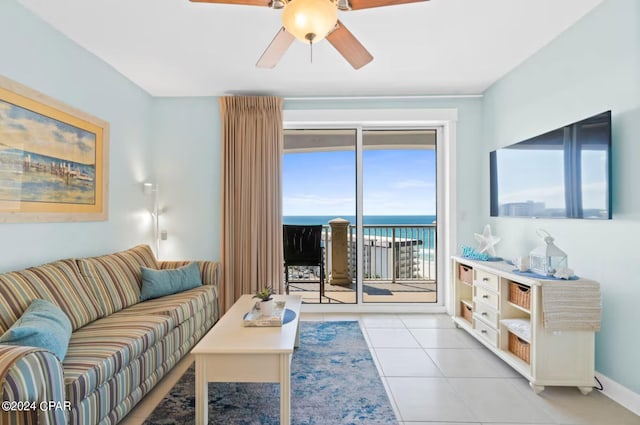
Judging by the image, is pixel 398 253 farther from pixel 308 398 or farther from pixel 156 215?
pixel 156 215

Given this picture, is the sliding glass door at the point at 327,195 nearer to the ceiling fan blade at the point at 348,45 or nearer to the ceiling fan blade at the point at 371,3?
the ceiling fan blade at the point at 348,45

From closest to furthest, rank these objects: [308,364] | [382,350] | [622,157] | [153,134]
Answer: [622,157] < [308,364] < [382,350] < [153,134]

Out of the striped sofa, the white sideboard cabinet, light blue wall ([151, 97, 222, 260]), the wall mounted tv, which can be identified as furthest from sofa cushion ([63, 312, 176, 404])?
the wall mounted tv

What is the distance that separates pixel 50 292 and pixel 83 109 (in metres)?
1.59

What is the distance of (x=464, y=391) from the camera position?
2320 mm

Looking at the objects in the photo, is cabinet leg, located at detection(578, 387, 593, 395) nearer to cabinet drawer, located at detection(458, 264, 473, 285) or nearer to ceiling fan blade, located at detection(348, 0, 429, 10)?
cabinet drawer, located at detection(458, 264, 473, 285)

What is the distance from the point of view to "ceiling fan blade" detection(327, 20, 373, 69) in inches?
77.9

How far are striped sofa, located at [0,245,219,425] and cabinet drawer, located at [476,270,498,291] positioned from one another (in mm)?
2532

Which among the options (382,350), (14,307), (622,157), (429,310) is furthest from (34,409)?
(429,310)

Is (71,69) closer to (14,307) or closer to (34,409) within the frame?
(14,307)

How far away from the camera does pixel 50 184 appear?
2537 millimetres

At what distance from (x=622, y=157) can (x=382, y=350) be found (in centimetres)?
225

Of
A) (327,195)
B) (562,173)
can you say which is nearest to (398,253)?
(327,195)

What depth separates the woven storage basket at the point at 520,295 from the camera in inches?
96.0
